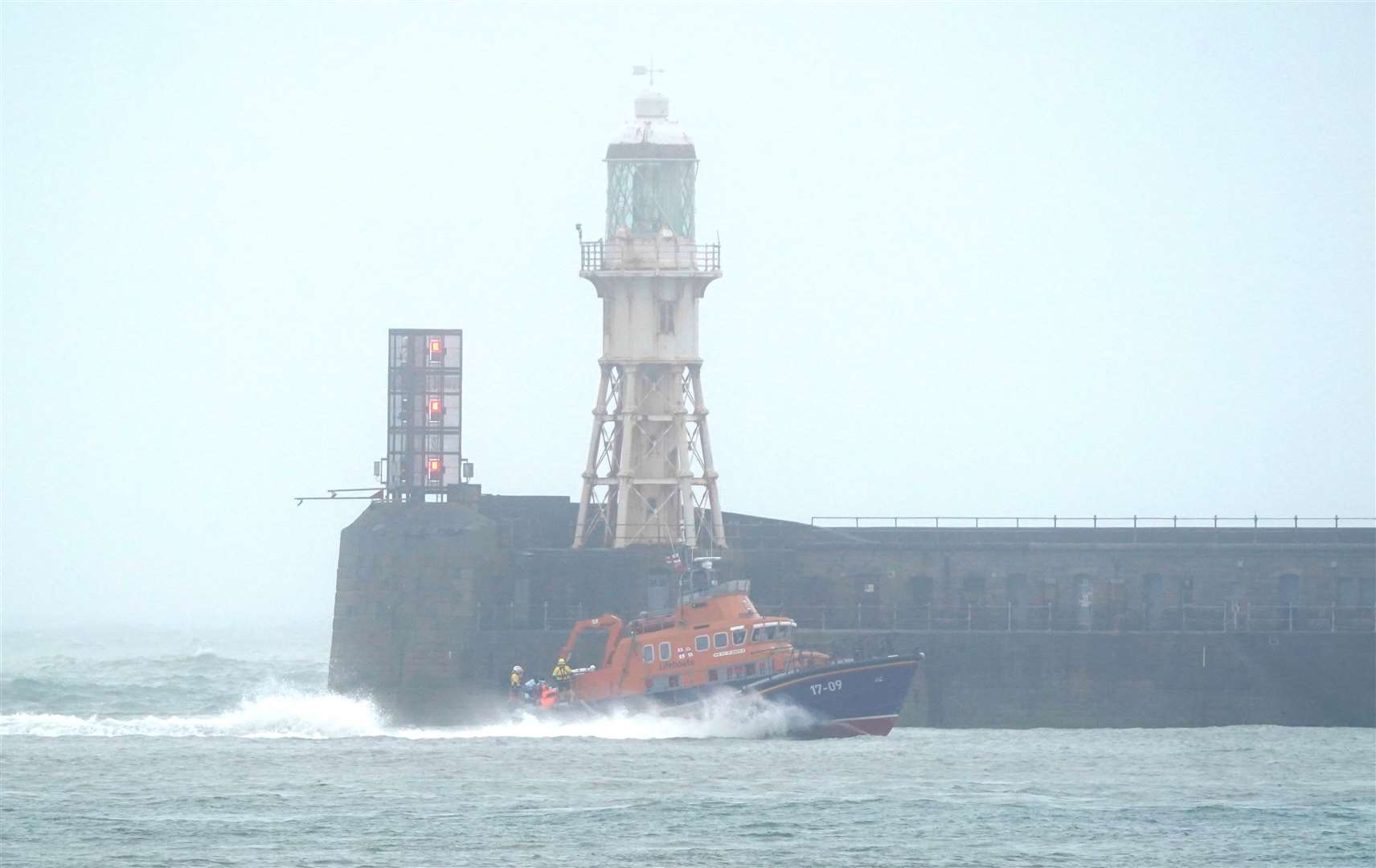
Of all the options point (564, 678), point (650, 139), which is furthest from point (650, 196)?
point (564, 678)

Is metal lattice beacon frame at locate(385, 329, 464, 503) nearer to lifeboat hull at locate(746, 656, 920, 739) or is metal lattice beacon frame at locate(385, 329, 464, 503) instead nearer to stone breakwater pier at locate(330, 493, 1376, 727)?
stone breakwater pier at locate(330, 493, 1376, 727)

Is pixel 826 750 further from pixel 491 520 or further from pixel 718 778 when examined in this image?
pixel 491 520

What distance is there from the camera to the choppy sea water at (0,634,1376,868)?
5378 centimetres

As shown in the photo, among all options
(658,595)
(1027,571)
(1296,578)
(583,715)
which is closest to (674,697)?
(583,715)

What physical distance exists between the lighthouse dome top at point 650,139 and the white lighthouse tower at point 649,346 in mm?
23

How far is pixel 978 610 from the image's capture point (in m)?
81.0

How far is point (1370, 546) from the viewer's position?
81000 millimetres

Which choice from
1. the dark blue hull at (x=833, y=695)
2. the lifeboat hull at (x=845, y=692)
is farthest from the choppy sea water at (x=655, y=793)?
the lifeboat hull at (x=845, y=692)

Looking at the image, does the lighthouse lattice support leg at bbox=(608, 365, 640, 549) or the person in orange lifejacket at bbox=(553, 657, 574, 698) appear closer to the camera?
the person in orange lifejacket at bbox=(553, 657, 574, 698)

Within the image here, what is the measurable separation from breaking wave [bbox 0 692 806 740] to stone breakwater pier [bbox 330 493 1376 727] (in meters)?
1.27

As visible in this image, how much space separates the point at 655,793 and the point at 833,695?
11.9 m

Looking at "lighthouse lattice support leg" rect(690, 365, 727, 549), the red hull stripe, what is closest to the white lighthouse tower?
"lighthouse lattice support leg" rect(690, 365, 727, 549)

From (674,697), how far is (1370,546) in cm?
2106

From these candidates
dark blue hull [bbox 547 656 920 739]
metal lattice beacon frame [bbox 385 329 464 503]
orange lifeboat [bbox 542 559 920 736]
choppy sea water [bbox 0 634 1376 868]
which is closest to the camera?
choppy sea water [bbox 0 634 1376 868]
